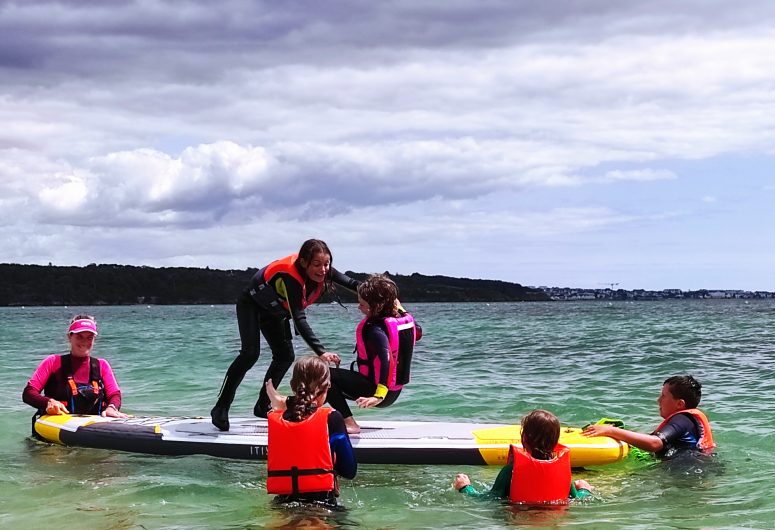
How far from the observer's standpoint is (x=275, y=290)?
7.53 meters

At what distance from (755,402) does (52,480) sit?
873cm

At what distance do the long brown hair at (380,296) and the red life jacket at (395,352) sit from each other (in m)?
0.07

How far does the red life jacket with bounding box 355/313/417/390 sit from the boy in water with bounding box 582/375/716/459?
178 centimetres

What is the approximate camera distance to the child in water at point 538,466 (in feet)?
18.7

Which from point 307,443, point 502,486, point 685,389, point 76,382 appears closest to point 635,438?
point 685,389

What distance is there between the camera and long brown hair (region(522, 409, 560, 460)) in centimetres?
568

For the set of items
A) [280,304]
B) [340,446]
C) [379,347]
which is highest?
[280,304]

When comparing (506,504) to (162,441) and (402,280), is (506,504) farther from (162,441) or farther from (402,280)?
(402,280)

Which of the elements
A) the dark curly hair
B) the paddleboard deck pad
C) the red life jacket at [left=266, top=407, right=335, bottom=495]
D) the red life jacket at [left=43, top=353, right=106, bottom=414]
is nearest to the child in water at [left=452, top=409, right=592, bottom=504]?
the red life jacket at [left=266, top=407, right=335, bottom=495]

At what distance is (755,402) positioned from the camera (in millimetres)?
11477

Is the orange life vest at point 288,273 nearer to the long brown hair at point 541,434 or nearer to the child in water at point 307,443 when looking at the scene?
the child in water at point 307,443

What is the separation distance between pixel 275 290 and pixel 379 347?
1127 millimetres

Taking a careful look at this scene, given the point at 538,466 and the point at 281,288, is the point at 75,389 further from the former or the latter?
the point at 538,466

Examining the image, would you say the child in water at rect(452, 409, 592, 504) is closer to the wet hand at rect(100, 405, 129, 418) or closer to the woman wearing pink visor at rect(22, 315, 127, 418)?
the woman wearing pink visor at rect(22, 315, 127, 418)
